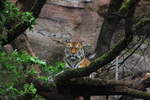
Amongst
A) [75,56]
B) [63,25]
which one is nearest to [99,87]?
[75,56]

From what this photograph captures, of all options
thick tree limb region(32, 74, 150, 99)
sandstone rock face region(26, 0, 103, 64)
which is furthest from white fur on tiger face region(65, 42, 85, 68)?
thick tree limb region(32, 74, 150, 99)

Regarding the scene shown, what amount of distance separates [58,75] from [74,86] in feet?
1.23

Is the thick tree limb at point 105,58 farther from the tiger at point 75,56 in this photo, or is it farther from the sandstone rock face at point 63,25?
the sandstone rock face at point 63,25

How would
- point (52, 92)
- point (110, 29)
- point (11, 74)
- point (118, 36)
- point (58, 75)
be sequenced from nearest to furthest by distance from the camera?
point (11, 74) → point (58, 75) → point (52, 92) → point (110, 29) → point (118, 36)

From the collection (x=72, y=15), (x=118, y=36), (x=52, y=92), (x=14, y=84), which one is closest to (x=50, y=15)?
(x=72, y=15)

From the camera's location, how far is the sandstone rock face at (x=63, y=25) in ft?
30.7

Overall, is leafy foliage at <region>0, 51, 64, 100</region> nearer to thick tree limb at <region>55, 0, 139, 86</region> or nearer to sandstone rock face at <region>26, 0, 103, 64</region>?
thick tree limb at <region>55, 0, 139, 86</region>

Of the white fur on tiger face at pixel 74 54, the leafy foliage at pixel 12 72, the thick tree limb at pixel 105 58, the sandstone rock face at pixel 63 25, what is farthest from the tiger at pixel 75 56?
the leafy foliage at pixel 12 72

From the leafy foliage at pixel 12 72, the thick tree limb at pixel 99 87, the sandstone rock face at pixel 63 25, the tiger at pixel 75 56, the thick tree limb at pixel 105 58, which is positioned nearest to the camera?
the leafy foliage at pixel 12 72

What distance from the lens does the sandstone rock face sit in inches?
368

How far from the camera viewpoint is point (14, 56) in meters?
3.61

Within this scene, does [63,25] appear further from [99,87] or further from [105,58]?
[105,58]

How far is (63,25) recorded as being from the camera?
31.8 feet

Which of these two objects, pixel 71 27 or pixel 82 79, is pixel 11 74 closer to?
pixel 82 79
